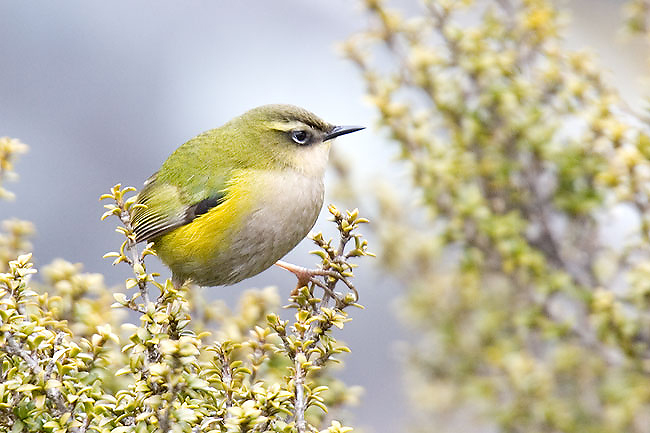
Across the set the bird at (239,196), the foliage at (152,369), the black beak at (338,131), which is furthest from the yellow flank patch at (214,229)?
the foliage at (152,369)

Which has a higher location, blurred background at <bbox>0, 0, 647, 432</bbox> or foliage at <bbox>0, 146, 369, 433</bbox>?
blurred background at <bbox>0, 0, 647, 432</bbox>

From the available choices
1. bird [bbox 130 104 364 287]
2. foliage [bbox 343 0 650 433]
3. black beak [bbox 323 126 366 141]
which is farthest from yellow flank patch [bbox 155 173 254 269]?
foliage [bbox 343 0 650 433]

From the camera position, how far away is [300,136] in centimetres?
274

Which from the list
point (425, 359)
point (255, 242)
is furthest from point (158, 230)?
point (425, 359)

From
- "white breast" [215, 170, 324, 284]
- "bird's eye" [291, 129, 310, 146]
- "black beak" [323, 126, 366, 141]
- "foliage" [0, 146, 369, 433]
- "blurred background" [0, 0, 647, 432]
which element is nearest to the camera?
"foliage" [0, 146, 369, 433]

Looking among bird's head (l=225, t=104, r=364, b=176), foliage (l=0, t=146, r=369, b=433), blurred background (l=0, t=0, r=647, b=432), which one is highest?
blurred background (l=0, t=0, r=647, b=432)

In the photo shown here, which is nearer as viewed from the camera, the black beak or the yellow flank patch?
the yellow flank patch

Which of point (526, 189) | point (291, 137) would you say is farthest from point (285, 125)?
point (526, 189)

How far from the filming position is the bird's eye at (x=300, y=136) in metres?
2.73

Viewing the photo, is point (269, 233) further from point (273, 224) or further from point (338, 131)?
point (338, 131)

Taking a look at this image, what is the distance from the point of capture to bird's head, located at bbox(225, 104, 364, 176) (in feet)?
8.78

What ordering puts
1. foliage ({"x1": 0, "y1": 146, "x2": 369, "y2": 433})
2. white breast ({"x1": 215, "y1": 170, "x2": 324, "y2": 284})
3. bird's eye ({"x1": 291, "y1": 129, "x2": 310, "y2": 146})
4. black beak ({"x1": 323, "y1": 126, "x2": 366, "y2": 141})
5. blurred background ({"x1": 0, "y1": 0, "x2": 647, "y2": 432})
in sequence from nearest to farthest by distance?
foliage ({"x1": 0, "y1": 146, "x2": 369, "y2": 433}), white breast ({"x1": 215, "y1": 170, "x2": 324, "y2": 284}), black beak ({"x1": 323, "y1": 126, "x2": 366, "y2": 141}), bird's eye ({"x1": 291, "y1": 129, "x2": 310, "y2": 146}), blurred background ({"x1": 0, "y1": 0, "x2": 647, "y2": 432})

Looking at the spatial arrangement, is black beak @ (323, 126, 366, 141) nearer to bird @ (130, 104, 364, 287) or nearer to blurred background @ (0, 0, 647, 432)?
bird @ (130, 104, 364, 287)

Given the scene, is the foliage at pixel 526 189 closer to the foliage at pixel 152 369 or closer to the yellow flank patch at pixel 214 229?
the yellow flank patch at pixel 214 229
